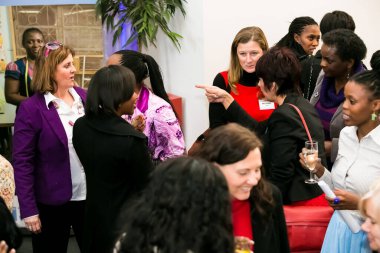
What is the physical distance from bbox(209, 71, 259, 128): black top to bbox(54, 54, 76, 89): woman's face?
989 mm

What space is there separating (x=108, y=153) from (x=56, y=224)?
0.83 meters

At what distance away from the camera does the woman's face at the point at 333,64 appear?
10.0 ft

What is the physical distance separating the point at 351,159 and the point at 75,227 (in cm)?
159

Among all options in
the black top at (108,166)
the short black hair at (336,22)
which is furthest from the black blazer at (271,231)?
the short black hair at (336,22)

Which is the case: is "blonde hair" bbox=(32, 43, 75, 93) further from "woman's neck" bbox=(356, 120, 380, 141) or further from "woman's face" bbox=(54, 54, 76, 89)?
"woman's neck" bbox=(356, 120, 380, 141)

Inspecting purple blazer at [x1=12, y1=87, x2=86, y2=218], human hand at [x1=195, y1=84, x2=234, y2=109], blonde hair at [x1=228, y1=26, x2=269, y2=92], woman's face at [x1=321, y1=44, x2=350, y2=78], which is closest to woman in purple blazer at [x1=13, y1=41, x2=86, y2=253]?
purple blazer at [x1=12, y1=87, x2=86, y2=218]

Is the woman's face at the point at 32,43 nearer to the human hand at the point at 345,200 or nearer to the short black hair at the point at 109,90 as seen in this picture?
the short black hair at the point at 109,90

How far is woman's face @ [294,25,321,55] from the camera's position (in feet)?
14.5

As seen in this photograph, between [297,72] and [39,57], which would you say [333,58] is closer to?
[297,72]

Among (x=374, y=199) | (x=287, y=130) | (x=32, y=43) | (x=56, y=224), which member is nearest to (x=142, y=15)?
(x=32, y=43)

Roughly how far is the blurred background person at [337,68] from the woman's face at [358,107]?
54 centimetres

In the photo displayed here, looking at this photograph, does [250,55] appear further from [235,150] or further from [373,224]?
[373,224]

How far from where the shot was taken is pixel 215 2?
15.7ft

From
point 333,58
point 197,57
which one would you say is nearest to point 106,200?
point 333,58
